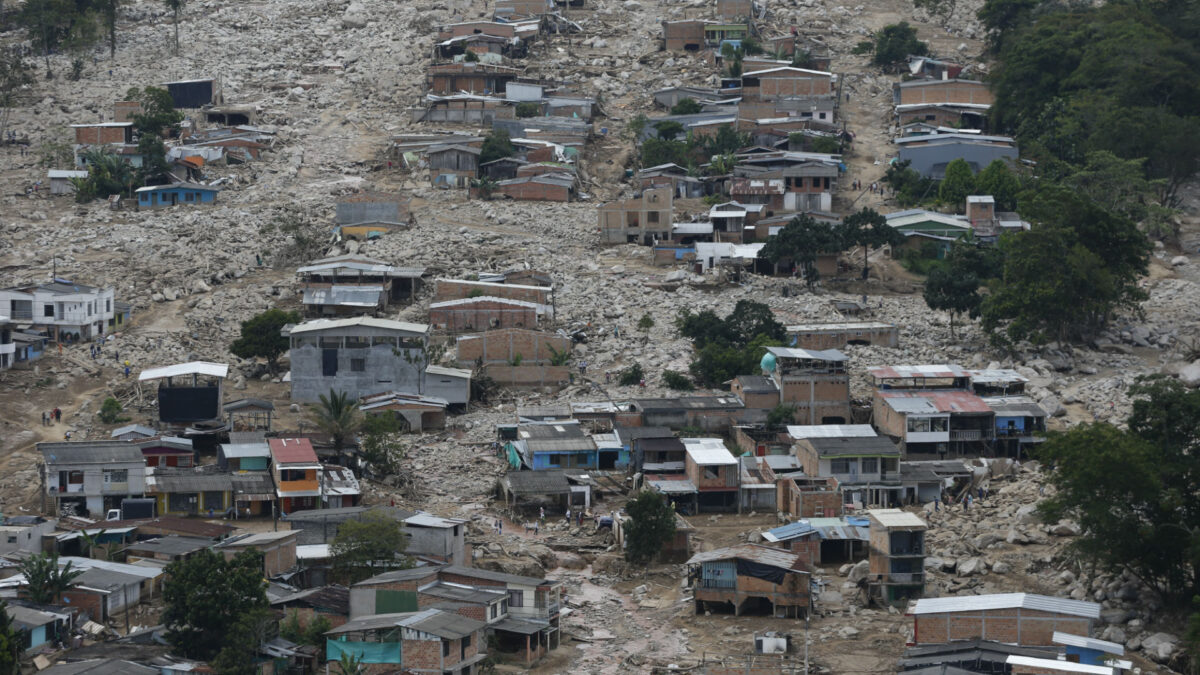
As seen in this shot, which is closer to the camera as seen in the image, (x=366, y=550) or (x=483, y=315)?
(x=366, y=550)

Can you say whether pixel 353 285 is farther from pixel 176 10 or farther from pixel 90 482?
pixel 176 10

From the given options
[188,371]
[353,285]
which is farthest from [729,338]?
[188,371]

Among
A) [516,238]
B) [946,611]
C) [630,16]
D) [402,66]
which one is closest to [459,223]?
[516,238]

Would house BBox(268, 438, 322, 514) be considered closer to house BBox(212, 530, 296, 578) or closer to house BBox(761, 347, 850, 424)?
house BBox(212, 530, 296, 578)

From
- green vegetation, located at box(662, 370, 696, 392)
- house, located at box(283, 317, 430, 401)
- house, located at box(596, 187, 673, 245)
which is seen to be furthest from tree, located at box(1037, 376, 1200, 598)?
house, located at box(596, 187, 673, 245)

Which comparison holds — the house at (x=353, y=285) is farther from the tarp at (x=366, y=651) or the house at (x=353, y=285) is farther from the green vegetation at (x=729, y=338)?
the tarp at (x=366, y=651)

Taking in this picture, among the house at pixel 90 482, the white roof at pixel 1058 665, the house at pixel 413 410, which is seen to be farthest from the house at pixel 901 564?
the house at pixel 90 482
